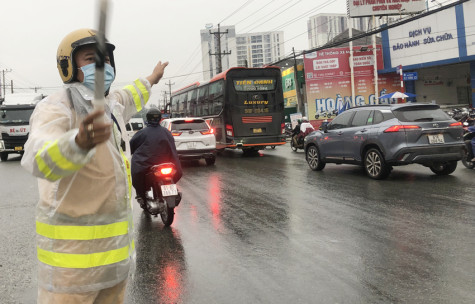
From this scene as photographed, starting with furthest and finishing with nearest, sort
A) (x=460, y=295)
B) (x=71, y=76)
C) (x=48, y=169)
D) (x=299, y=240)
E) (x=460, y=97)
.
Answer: (x=460, y=97) < (x=299, y=240) < (x=460, y=295) < (x=71, y=76) < (x=48, y=169)

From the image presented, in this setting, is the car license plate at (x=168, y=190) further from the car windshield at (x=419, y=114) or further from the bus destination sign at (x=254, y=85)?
the bus destination sign at (x=254, y=85)

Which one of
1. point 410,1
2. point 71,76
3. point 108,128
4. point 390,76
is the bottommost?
point 108,128

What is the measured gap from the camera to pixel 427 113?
955cm

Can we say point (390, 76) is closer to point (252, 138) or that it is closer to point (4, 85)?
point (252, 138)

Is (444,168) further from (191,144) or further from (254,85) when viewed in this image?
(254,85)

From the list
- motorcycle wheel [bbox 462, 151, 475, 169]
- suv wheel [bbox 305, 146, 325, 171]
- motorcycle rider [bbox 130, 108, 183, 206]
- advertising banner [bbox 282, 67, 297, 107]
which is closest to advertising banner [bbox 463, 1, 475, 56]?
advertising banner [bbox 282, 67, 297, 107]

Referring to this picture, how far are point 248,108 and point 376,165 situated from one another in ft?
28.5

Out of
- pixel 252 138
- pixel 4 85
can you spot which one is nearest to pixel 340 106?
pixel 252 138

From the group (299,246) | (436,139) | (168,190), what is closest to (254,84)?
(436,139)

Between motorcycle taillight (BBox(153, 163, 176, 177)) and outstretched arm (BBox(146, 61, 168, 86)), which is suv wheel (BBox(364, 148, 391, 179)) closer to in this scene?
motorcycle taillight (BBox(153, 163, 176, 177))

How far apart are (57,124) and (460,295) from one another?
334 cm

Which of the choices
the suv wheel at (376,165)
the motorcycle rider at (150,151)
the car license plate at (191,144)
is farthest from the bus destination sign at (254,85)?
the motorcycle rider at (150,151)

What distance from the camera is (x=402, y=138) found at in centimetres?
927

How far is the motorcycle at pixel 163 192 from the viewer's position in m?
6.11
